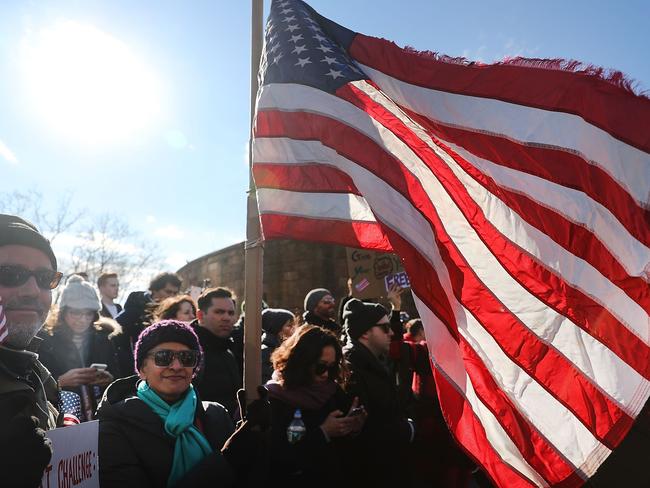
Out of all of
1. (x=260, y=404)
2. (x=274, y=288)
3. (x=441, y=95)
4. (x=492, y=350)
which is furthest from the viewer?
(x=274, y=288)

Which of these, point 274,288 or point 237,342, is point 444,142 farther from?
point 274,288

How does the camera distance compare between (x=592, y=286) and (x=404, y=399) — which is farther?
(x=404, y=399)

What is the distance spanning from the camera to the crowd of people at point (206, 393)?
164cm

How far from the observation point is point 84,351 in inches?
145

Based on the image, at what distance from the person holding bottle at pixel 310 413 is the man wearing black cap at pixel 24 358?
3.88 ft

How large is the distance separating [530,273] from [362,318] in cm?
161

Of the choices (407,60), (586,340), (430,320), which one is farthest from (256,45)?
(586,340)

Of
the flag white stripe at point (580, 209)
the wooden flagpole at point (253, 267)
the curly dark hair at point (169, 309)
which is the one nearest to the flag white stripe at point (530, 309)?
the wooden flagpole at point (253, 267)

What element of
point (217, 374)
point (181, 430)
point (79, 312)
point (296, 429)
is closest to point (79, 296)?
point (79, 312)

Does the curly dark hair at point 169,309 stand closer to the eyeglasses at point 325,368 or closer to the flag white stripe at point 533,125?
the eyeglasses at point 325,368

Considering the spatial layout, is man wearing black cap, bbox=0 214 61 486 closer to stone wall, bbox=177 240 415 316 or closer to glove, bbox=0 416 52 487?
glove, bbox=0 416 52 487

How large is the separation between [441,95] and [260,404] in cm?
173

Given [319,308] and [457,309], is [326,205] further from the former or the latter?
[319,308]

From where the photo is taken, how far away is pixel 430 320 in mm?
2396
